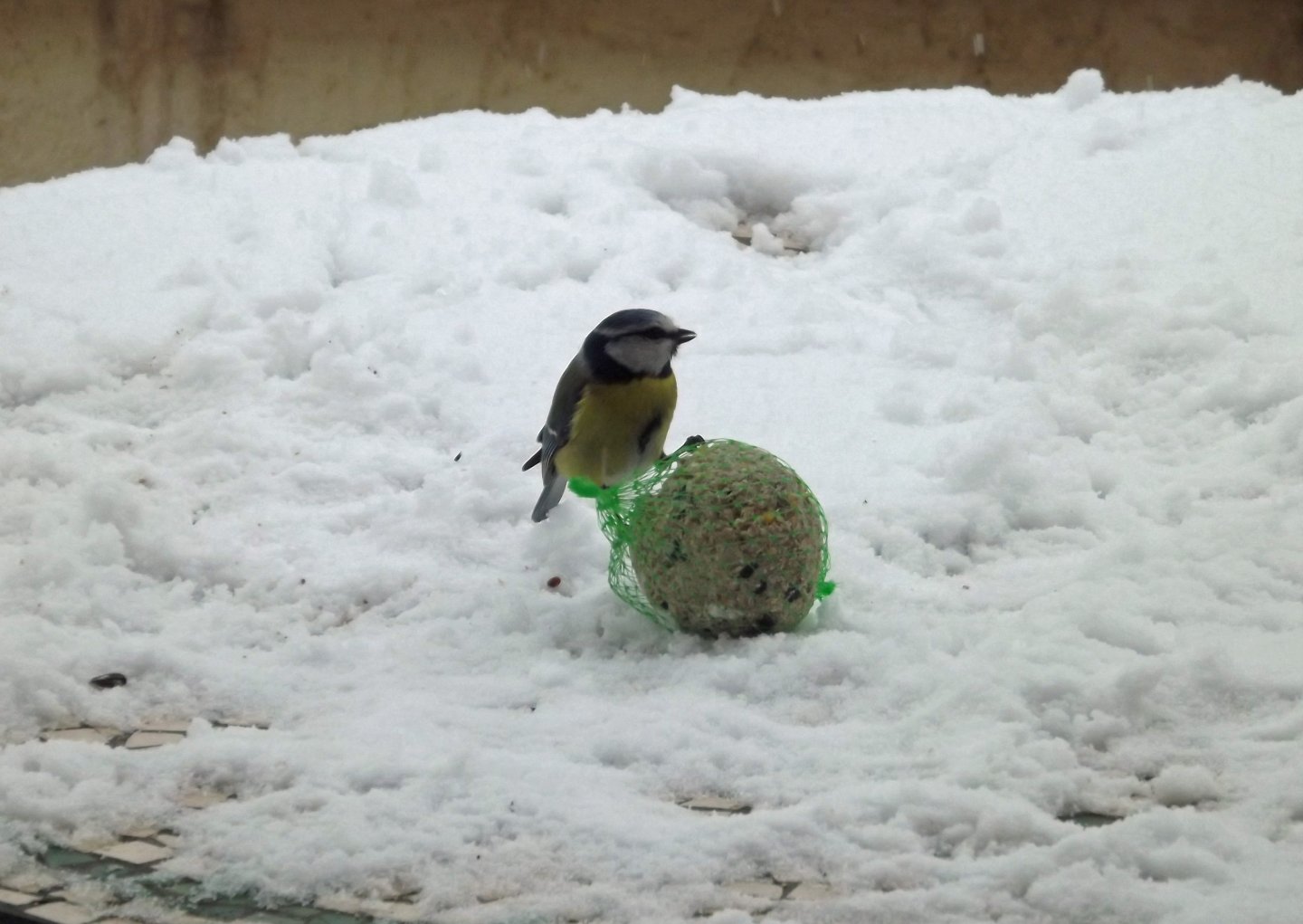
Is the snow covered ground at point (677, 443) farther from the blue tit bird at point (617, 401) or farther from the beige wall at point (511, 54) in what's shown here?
the beige wall at point (511, 54)

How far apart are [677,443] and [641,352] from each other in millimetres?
849

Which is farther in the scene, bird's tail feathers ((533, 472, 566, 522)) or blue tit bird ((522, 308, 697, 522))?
bird's tail feathers ((533, 472, 566, 522))

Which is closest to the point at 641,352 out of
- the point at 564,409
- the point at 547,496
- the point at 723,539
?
the point at 564,409

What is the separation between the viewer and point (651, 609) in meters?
3.54

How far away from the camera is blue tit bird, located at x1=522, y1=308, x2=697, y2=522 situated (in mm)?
3861

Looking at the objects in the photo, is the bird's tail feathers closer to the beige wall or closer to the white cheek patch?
the white cheek patch

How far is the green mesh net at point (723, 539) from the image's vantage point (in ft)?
10.7

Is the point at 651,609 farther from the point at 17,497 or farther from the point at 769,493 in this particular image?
the point at 17,497

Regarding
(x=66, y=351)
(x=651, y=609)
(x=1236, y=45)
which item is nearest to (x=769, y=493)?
(x=651, y=609)

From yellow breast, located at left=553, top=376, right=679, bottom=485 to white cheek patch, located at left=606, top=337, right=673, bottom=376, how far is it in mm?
39

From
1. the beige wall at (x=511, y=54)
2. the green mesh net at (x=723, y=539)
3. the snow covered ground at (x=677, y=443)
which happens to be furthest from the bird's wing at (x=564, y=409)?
the beige wall at (x=511, y=54)

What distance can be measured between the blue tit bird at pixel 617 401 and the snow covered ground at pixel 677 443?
267 mm

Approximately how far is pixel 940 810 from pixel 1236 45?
11.1 meters

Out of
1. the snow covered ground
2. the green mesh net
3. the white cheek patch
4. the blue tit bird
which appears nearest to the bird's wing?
the blue tit bird
